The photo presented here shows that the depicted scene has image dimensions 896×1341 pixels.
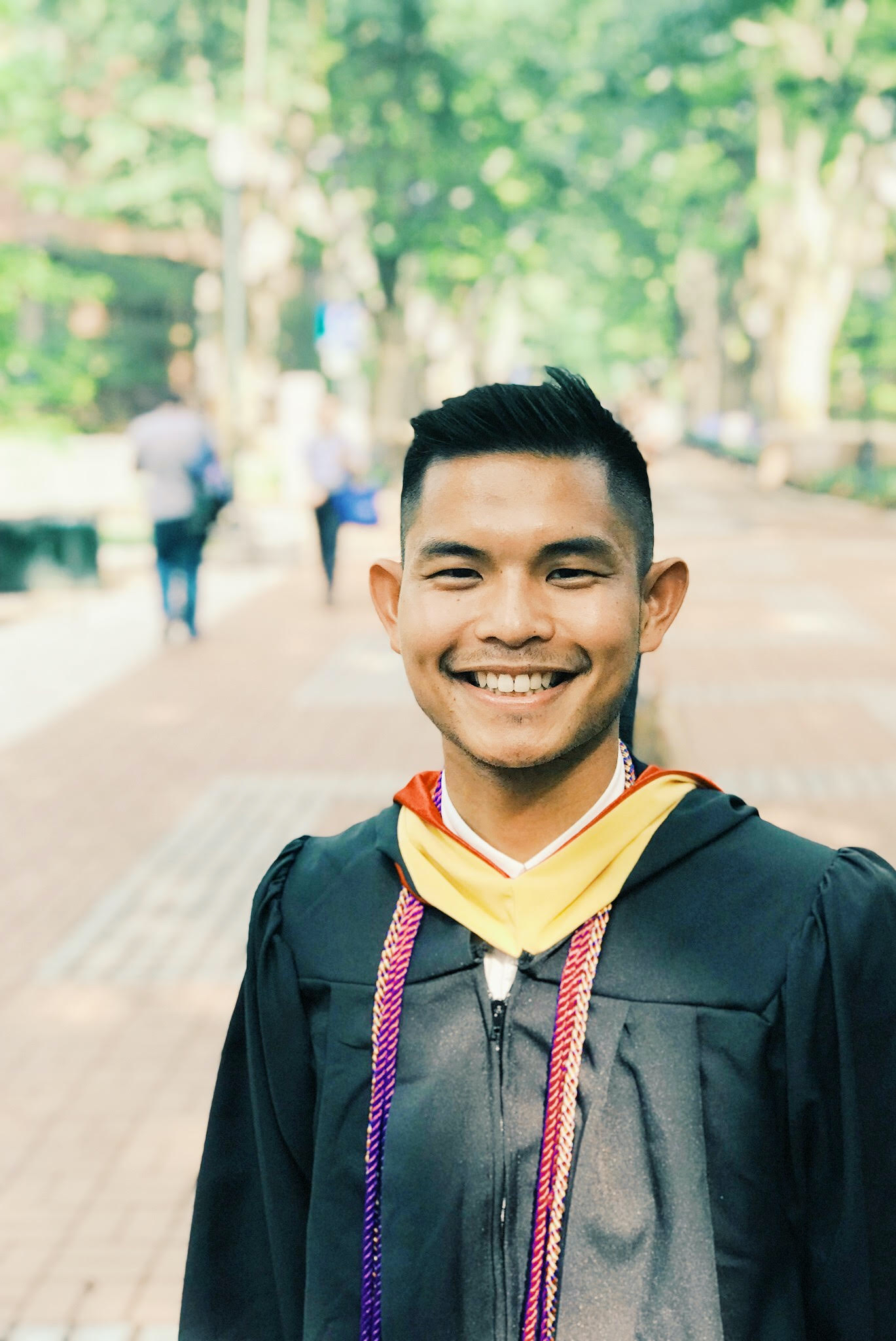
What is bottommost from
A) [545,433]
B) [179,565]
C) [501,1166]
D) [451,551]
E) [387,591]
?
[179,565]

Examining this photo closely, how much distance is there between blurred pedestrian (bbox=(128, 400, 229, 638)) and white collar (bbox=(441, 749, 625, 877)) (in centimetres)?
1079

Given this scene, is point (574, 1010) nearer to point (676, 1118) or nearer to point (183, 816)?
point (676, 1118)

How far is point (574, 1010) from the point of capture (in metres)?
1.69

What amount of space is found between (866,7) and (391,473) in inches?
528

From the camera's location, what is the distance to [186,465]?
12.4 meters

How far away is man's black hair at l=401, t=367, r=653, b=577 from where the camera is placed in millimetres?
1721

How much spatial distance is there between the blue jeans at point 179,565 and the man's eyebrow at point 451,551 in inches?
427

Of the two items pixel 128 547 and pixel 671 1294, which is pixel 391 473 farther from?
pixel 671 1294

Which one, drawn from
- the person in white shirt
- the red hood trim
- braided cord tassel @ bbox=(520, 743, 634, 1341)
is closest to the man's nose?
the red hood trim

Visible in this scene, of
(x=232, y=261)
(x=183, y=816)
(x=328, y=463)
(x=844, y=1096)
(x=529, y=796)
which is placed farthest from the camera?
(x=232, y=261)

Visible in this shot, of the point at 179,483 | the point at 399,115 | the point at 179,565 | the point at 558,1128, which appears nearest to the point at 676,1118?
the point at 558,1128

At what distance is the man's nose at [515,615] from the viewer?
1.70 meters

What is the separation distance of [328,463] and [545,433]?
1270 cm

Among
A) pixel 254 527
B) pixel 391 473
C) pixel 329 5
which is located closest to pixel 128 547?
pixel 254 527
